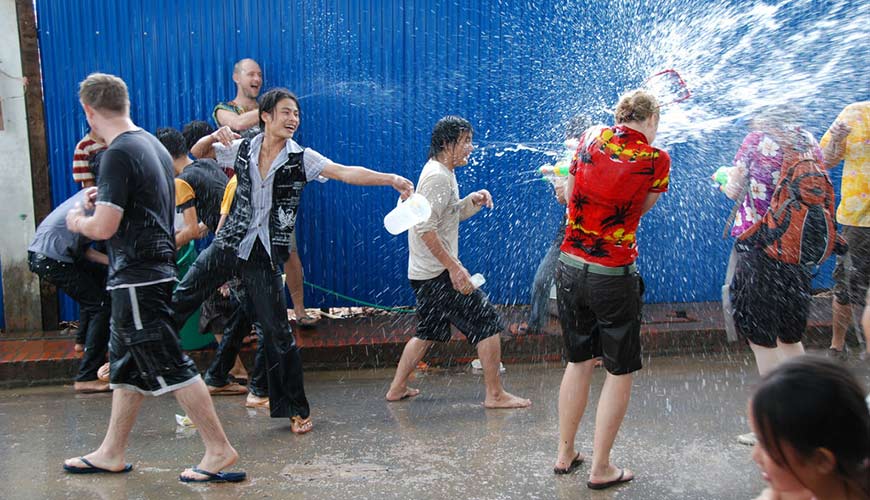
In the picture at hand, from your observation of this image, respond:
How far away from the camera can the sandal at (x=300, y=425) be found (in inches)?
200

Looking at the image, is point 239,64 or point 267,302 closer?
point 267,302

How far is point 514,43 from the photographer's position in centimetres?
792

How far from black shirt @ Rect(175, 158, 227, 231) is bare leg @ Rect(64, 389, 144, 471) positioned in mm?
1797

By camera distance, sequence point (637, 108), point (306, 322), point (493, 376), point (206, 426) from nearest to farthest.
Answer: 1. point (637, 108)
2. point (206, 426)
3. point (493, 376)
4. point (306, 322)

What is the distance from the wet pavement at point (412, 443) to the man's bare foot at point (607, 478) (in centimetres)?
5

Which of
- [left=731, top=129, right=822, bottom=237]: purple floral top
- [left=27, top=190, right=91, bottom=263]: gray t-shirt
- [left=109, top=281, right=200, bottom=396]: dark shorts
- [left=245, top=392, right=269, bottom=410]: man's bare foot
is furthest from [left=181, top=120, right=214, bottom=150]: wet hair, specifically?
[left=731, top=129, right=822, bottom=237]: purple floral top

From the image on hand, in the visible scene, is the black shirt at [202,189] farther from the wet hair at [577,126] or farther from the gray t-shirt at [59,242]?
the wet hair at [577,126]

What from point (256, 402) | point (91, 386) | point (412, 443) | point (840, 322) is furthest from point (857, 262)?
point (91, 386)

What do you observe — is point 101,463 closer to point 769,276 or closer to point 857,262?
point 769,276

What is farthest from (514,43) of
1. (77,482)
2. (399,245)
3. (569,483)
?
(77,482)

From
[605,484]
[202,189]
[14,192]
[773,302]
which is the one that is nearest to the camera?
[605,484]

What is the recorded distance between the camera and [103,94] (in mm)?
4141

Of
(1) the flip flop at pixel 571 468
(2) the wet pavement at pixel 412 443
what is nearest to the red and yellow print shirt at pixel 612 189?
(1) the flip flop at pixel 571 468

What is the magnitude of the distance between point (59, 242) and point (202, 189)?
120 centimetres
